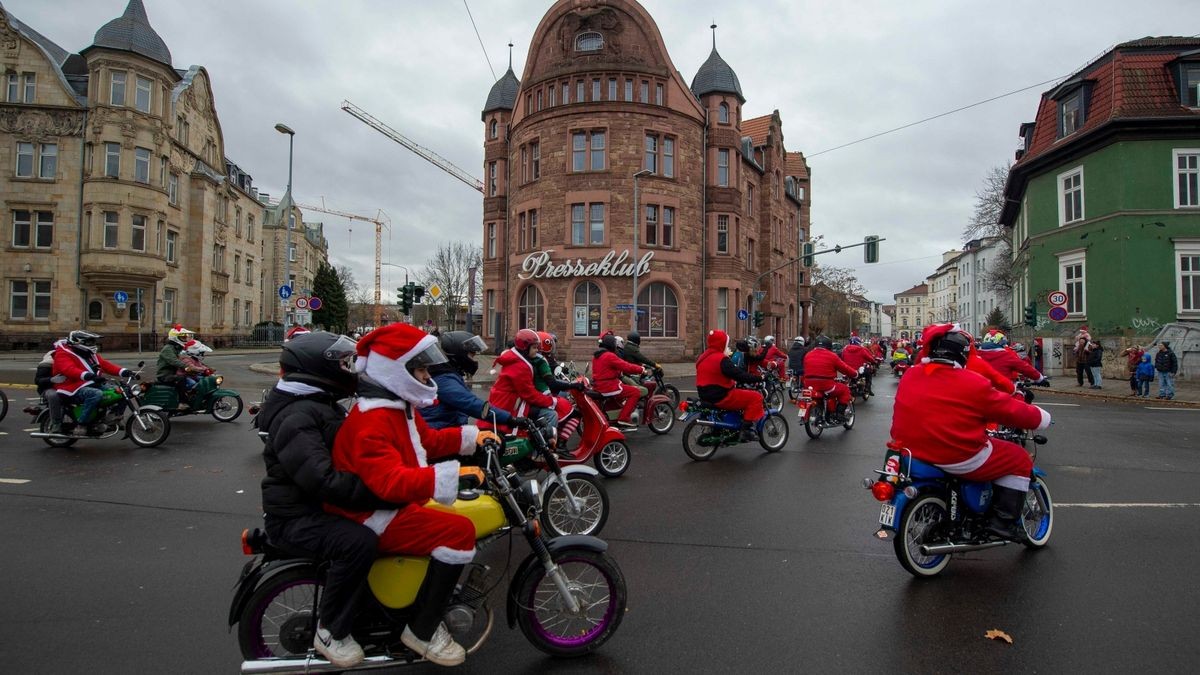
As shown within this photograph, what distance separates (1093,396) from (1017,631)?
19.5 meters

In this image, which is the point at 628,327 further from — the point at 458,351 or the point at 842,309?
the point at 842,309

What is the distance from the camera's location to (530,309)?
34.3 m

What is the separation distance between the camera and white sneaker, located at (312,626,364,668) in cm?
291

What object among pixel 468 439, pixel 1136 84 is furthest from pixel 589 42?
pixel 468 439

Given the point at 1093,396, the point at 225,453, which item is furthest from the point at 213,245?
the point at 1093,396

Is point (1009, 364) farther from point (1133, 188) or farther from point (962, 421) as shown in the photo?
point (1133, 188)

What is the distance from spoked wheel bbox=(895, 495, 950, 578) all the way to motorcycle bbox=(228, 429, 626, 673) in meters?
2.21

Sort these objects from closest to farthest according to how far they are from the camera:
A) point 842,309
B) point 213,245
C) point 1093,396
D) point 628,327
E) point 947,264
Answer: point 1093,396 → point 628,327 → point 213,245 → point 842,309 → point 947,264

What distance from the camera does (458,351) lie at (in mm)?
6574

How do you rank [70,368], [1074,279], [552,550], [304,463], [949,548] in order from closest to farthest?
[304,463]
[552,550]
[949,548]
[70,368]
[1074,279]

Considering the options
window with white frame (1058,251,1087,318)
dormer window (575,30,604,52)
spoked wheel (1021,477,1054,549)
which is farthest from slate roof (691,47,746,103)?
spoked wheel (1021,477,1054,549)

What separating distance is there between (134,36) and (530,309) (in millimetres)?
26368

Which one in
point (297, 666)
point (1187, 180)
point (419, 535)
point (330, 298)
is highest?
point (1187, 180)

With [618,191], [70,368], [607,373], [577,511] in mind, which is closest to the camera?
[577,511]
